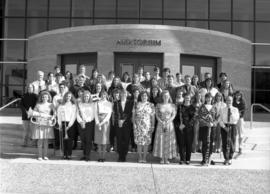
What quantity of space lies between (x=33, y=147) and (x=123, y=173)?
374cm

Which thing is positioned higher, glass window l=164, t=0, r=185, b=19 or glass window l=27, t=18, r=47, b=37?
glass window l=164, t=0, r=185, b=19

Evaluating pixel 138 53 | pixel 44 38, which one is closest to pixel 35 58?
pixel 44 38

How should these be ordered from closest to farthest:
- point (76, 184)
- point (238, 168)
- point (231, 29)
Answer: point (76, 184) < point (238, 168) < point (231, 29)

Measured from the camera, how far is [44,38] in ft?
62.2

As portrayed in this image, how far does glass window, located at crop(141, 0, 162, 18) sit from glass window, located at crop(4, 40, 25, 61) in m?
9.23

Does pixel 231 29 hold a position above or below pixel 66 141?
above

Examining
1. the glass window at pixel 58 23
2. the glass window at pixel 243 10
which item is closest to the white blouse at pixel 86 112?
the glass window at pixel 58 23

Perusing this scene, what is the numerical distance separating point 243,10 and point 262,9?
1.43 m

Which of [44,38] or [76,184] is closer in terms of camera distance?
[76,184]

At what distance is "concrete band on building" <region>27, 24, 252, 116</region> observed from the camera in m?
17.2

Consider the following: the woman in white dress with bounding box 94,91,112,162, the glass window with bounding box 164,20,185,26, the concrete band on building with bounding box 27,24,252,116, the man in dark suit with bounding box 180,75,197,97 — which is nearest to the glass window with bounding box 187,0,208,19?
the glass window with bounding box 164,20,185,26

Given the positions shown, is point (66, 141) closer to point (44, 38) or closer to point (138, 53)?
point (138, 53)

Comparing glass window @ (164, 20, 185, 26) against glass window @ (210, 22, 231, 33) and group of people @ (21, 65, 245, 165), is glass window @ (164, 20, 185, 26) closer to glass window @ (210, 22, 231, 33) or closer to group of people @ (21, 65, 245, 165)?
glass window @ (210, 22, 231, 33)

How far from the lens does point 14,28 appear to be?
2928 centimetres
